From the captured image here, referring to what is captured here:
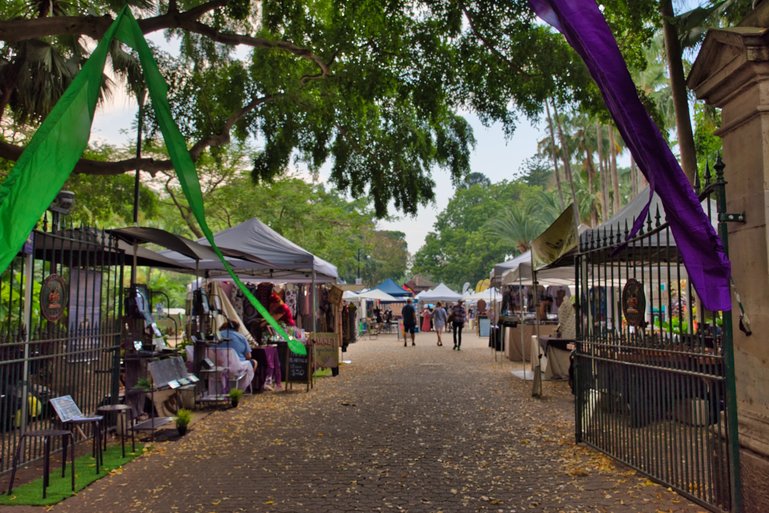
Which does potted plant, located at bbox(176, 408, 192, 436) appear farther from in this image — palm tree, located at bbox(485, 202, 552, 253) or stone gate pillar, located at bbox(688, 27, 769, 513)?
palm tree, located at bbox(485, 202, 552, 253)

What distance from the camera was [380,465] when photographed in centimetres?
731

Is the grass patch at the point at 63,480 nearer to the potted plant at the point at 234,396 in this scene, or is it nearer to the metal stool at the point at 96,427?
the metal stool at the point at 96,427

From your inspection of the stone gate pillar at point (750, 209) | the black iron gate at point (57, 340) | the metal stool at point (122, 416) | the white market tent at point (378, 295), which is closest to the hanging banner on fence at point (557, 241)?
the stone gate pillar at point (750, 209)

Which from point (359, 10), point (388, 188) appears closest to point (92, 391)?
point (359, 10)

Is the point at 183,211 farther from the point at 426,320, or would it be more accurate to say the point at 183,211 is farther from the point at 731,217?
the point at 731,217

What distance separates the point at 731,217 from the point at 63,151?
4623 millimetres

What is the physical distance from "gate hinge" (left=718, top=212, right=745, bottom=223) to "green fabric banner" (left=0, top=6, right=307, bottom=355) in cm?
386

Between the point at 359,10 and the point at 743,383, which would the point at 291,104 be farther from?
the point at 743,383

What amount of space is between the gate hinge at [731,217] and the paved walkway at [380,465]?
7.52 ft

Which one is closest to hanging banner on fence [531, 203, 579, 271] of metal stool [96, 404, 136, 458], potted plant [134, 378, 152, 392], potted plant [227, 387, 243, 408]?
potted plant [227, 387, 243, 408]

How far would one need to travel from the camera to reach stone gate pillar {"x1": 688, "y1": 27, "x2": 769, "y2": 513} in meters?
4.88

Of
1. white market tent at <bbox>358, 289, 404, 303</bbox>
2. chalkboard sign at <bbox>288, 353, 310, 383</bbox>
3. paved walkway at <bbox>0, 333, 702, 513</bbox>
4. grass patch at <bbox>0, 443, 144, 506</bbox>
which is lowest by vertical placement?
paved walkway at <bbox>0, 333, 702, 513</bbox>

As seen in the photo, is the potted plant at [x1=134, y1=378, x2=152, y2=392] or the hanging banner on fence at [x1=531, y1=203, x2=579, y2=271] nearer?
the potted plant at [x1=134, y1=378, x2=152, y2=392]

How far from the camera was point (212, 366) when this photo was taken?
11.3m
